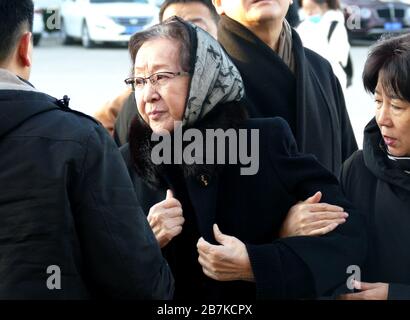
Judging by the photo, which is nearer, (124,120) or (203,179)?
(203,179)

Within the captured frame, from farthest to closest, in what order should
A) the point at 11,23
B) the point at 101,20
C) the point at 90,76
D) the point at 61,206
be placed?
the point at 101,20 → the point at 90,76 → the point at 11,23 → the point at 61,206

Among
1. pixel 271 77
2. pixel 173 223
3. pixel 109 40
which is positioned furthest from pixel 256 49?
pixel 109 40

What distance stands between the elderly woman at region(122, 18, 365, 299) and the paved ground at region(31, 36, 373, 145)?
533 cm

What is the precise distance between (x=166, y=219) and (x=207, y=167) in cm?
18

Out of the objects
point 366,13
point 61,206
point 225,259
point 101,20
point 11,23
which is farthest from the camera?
point 366,13

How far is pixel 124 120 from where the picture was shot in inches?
131

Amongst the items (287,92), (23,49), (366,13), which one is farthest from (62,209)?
(366,13)

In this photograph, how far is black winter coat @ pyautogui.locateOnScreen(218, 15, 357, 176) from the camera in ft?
9.54

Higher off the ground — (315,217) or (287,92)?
(287,92)

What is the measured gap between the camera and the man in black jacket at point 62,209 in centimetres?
192

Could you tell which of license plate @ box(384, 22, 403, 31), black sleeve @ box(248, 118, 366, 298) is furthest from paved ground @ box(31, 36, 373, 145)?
black sleeve @ box(248, 118, 366, 298)

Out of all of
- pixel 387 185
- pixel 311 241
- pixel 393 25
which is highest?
pixel 393 25

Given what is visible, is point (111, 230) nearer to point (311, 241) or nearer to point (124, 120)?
point (311, 241)

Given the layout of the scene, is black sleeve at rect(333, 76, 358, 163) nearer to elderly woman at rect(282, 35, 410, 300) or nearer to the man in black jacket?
elderly woman at rect(282, 35, 410, 300)
